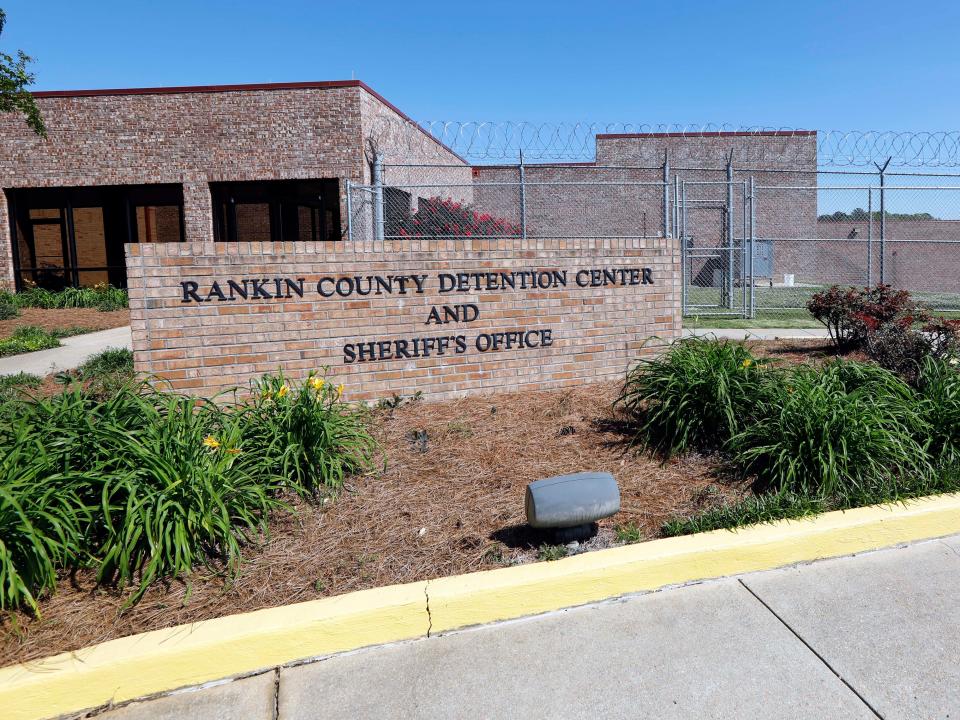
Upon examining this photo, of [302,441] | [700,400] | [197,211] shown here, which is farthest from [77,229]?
[700,400]

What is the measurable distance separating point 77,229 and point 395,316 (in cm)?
1702

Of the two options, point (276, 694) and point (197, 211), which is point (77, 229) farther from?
point (276, 694)

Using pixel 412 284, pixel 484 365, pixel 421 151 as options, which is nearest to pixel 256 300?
pixel 412 284

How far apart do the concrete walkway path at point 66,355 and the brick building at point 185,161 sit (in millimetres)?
5973

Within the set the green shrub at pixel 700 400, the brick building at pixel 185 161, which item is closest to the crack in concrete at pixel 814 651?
the green shrub at pixel 700 400

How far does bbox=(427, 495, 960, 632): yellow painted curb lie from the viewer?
141 inches

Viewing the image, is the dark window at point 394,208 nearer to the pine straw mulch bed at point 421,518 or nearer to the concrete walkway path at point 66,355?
the concrete walkway path at point 66,355

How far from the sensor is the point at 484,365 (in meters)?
7.08

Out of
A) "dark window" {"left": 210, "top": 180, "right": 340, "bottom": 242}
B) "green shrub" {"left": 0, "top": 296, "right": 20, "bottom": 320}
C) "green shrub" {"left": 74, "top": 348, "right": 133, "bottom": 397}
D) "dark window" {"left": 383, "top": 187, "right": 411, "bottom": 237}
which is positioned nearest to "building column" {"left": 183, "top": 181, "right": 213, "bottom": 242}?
"dark window" {"left": 210, "top": 180, "right": 340, "bottom": 242}

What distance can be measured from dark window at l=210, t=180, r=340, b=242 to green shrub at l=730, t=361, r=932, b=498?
46.7 ft

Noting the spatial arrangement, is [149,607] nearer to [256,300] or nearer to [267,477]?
[267,477]

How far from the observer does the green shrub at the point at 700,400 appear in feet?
17.3

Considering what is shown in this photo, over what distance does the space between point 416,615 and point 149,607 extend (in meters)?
1.20

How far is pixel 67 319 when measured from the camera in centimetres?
1462
